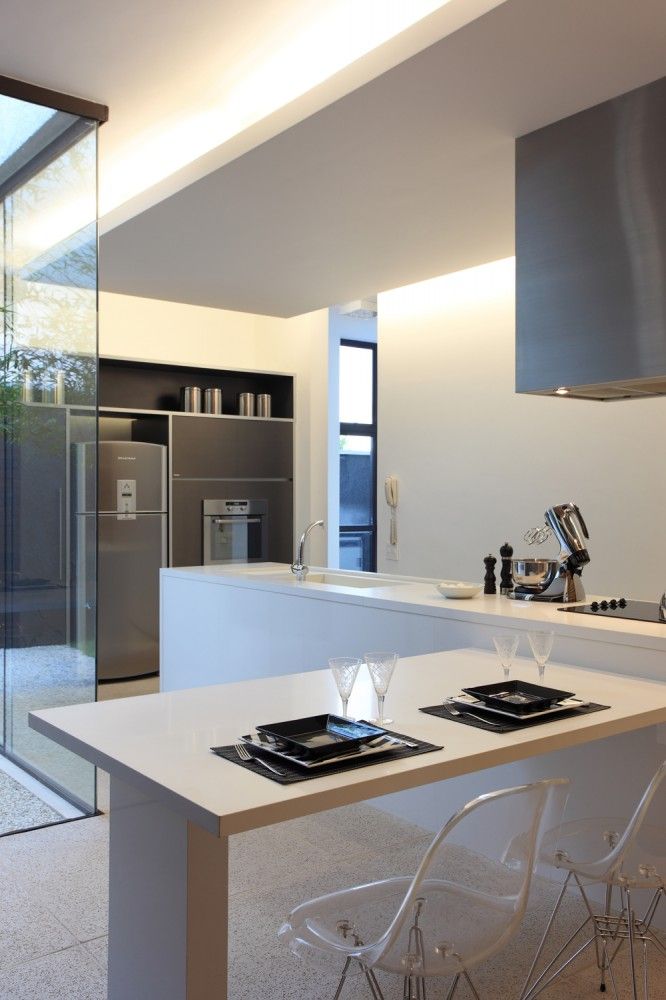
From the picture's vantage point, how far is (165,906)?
5.89ft

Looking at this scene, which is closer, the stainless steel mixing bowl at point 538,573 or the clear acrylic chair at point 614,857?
the clear acrylic chair at point 614,857

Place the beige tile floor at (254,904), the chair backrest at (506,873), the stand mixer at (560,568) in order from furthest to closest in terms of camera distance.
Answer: the stand mixer at (560,568)
the beige tile floor at (254,904)
the chair backrest at (506,873)

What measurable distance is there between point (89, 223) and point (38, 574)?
52.5 inches

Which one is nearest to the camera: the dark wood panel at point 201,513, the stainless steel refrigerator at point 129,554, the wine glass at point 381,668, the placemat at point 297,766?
the placemat at point 297,766

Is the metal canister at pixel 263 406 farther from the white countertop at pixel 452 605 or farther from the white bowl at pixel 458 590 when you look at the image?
the white bowl at pixel 458 590

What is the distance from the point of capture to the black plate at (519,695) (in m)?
2.21

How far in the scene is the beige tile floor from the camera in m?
2.31

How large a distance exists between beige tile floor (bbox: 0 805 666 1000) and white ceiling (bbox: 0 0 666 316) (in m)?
2.41

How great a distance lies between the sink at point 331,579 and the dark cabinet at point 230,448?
6.16 feet

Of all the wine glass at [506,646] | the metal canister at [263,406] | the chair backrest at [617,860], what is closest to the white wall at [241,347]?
the metal canister at [263,406]

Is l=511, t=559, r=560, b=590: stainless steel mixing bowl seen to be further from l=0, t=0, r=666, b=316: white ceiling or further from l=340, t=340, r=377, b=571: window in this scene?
l=340, t=340, r=377, b=571: window

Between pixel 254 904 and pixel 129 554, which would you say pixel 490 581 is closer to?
pixel 254 904

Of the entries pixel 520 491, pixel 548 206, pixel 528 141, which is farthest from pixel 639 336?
pixel 520 491

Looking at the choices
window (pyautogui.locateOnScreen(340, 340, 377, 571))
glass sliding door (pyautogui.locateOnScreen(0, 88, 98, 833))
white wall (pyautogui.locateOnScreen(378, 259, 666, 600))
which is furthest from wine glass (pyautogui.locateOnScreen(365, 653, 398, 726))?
window (pyautogui.locateOnScreen(340, 340, 377, 571))
